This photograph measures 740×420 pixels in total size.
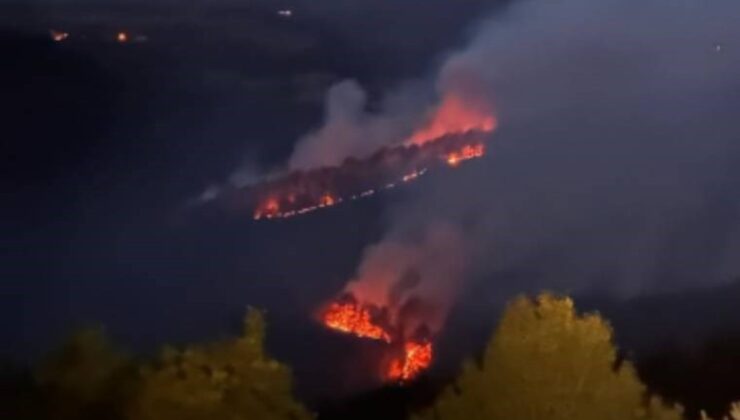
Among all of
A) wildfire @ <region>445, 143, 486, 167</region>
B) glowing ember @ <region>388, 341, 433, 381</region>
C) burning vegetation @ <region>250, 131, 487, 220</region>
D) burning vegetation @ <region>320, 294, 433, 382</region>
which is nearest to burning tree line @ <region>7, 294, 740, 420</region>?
glowing ember @ <region>388, 341, 433, 381</region>

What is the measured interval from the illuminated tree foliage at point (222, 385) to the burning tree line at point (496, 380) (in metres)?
0.01

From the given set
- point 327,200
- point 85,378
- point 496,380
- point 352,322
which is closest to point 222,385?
point 85,378

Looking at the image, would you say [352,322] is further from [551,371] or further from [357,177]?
[551,371]

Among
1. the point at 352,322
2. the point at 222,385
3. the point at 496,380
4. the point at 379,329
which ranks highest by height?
the point at 496,380

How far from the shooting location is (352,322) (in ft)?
157

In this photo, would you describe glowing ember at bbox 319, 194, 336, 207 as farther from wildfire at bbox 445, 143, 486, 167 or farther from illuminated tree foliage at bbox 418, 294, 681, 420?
illuminated tree foliage at bbox 418, 294, 681, 420

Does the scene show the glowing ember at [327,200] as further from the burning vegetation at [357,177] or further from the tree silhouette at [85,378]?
the tree silhouette at [85,378]

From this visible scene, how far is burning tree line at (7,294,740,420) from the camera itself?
46.9 feet

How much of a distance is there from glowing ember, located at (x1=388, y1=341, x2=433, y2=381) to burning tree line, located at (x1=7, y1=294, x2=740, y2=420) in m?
24.6

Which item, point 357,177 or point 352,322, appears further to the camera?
point 357,177

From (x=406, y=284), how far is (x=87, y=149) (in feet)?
44.1

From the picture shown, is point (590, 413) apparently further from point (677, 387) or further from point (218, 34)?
point (218, 34)

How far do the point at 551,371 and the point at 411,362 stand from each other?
2863 centimetres

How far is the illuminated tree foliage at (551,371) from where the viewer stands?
1466cm
